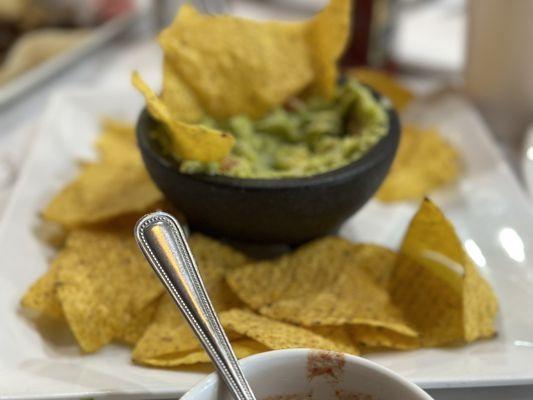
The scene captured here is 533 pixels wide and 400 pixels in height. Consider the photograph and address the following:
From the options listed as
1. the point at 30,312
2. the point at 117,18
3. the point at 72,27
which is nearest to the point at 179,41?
the point at 30,312

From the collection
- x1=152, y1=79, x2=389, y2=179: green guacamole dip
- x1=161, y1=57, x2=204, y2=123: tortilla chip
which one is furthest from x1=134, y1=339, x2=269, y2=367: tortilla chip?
x1=161, y1=57, x2=204, y2=123: tortilla chip

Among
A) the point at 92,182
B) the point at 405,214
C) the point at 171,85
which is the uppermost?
the point at 171,85

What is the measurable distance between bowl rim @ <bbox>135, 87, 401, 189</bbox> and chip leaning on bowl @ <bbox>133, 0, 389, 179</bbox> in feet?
0.06

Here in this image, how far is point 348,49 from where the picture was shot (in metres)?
1.79

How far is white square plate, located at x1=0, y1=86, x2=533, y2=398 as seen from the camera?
828mm

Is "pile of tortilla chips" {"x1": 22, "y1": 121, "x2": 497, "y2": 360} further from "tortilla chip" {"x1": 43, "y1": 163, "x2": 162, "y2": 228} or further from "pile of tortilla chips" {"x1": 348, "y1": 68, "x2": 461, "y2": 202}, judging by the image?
"pile of tortilla chips" {"x1": 348, "y1": 68, "x2": 461, "y2": 202}

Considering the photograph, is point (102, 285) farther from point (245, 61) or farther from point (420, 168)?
point (420, 168)

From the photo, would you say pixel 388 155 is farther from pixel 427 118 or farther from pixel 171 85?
pixel 427 118

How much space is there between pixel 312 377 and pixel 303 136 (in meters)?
0.55

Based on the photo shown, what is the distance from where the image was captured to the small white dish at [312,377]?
658 millimetres

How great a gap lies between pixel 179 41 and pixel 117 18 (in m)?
1.16

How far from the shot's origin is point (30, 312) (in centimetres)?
97

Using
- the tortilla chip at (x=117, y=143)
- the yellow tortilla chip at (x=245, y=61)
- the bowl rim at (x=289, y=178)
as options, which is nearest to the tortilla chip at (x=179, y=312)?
the bowl rim at (x=289, y=178)

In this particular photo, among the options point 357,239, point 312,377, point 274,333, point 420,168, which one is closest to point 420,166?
point 420,168
